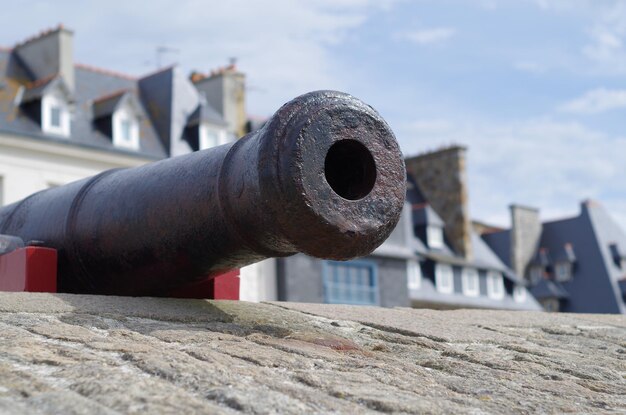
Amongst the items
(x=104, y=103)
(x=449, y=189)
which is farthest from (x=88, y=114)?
(x=449, y=189)

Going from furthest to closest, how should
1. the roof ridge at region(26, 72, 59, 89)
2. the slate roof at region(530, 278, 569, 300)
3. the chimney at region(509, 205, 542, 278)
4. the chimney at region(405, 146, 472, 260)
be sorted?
the chimney at region(509, 205, 542, 278)
the slate roof at region(530, 278, 569, 300)
the chimney at region(405, 146, 472, 260)
the roof ridge at region(26, 72, 59, 89)

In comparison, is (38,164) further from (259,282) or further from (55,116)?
(259,282)

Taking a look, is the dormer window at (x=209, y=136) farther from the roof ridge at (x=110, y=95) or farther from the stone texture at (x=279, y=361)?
the stone texture at (x=279, y=361)

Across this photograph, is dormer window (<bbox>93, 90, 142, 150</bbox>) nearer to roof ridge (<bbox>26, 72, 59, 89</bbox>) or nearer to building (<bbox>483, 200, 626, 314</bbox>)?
roof ridge (<bbox>26, 72, 59, 89</bbox>)

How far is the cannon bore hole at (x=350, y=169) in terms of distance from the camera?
5.21 meters

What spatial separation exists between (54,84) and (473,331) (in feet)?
86.5

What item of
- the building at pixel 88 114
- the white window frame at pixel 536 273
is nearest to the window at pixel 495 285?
the white window frame at pixel 536 273

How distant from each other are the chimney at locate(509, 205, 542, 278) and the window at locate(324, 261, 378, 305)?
62.4 feet

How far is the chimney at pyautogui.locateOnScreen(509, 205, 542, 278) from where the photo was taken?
58156mm

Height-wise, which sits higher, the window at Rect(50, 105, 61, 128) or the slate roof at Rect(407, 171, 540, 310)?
the window at Rect(50, 105, 61, 128)

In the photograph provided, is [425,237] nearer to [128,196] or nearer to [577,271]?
[577,271]

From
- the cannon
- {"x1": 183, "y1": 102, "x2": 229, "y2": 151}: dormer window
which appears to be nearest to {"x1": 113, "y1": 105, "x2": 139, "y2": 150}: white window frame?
{"x1": 183, "y1": 102, "x2": 229, "y2": 151}: dormer window

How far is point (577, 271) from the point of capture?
59688mm

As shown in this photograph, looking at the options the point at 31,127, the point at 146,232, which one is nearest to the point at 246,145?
the point at 146,232
